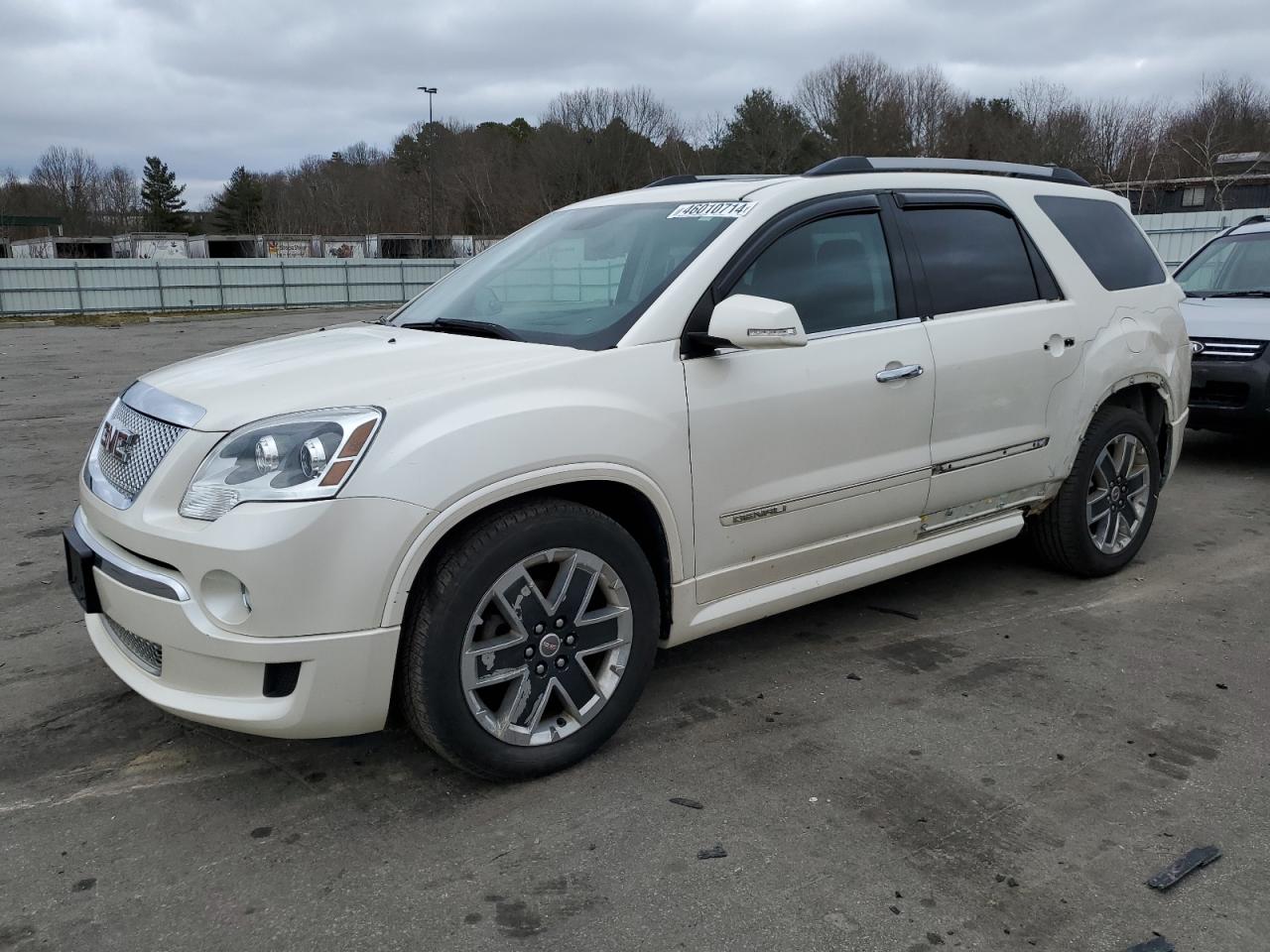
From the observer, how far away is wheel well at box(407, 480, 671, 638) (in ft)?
9.89

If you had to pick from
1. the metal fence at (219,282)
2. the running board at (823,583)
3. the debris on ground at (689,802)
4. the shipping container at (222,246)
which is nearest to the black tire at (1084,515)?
the running board at (823,583)

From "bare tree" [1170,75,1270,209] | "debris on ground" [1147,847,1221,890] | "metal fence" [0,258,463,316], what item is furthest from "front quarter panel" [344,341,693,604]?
"bare tree" [1170,75,1270,209]

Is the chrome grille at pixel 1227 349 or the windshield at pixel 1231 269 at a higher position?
the windshield at pixel 1231 269

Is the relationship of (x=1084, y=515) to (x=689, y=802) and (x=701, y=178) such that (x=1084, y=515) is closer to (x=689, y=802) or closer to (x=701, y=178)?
(x=701, y=178)

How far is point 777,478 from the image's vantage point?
347cm

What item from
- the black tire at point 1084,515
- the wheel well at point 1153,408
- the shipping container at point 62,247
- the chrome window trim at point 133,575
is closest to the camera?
the chrome window trim at point 133,575

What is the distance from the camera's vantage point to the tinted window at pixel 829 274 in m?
3.56

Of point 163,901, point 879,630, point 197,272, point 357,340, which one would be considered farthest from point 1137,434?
point 197,272

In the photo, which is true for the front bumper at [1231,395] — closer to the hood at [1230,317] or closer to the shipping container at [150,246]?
the hood at [1230,317]

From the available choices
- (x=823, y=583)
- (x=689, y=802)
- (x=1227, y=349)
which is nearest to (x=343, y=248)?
(x=1227, y=349)

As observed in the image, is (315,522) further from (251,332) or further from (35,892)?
(251,332)

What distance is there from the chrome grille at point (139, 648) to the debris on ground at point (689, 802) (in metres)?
1.52

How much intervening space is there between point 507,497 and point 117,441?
1282mm

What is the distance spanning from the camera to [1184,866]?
8.74 feet
